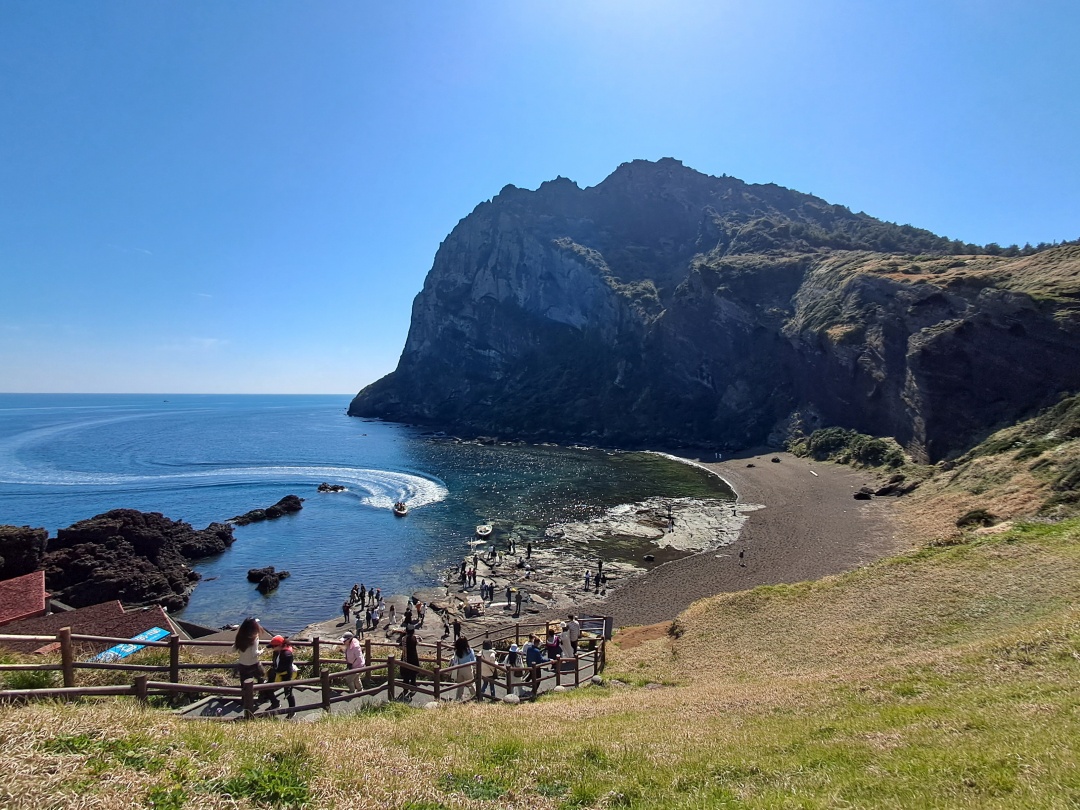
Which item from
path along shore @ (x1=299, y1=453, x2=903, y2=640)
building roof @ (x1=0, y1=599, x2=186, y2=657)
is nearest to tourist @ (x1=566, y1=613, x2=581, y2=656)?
path along shore @ (x1=299, y1=453, x2=903, y2=640)

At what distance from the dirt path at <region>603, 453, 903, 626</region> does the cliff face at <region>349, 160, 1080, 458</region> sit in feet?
55.7

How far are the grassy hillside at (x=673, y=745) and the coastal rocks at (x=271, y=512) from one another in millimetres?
48330

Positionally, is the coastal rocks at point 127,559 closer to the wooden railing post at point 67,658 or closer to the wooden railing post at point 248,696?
the wooden railing post at point 67,658

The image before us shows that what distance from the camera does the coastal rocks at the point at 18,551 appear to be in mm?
34406

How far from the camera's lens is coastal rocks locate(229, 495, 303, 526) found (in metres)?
53.5

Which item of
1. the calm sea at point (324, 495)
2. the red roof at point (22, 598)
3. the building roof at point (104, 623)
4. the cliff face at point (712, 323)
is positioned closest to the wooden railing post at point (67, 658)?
the building roof at point (104, 623)

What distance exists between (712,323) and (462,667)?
104071 millimetres

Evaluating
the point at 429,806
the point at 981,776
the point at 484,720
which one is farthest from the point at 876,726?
the point at 429,806

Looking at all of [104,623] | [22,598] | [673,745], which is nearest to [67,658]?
[673,745]

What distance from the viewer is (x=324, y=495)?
2534 inches

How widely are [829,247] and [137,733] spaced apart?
141957mm

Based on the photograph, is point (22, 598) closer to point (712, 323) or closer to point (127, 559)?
point (127, 559)

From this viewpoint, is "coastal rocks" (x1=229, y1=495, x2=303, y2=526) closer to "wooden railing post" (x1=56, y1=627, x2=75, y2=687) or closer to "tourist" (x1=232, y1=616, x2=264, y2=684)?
"tourist" (x1=232, y1=616, x2=264, y2=684)

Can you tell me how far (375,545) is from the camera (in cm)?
4594
